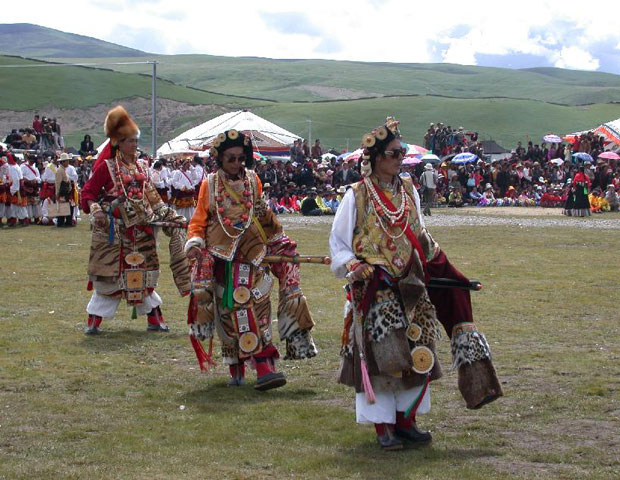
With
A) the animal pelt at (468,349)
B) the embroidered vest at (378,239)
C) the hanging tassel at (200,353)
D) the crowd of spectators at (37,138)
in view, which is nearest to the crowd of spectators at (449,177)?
the crowd of spectators at (37,138)

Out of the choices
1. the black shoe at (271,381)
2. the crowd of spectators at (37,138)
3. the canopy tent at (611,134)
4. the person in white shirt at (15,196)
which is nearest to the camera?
the black shoe at (271,381)

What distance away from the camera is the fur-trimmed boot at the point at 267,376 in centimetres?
741

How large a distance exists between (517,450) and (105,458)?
2.22 metres

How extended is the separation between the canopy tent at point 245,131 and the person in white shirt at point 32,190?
36.7ft

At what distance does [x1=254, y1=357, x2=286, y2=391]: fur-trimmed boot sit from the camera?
741 cm

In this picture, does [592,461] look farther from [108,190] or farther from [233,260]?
[108,190]

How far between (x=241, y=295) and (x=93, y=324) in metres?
2.77

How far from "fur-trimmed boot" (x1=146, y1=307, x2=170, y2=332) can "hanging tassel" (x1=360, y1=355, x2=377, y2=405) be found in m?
4.43

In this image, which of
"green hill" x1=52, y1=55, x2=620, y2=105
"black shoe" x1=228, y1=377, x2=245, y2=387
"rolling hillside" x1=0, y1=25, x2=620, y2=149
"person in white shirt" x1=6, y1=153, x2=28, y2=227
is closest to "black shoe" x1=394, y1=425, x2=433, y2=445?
"black shoe" x1=228, y1=377, x2=245, y2=387

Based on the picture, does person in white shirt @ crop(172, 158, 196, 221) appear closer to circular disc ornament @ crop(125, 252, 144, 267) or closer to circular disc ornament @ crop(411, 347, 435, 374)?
circular disc ornament @ crop(125, 252, 144, 267)

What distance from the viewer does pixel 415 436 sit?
19.7 ft

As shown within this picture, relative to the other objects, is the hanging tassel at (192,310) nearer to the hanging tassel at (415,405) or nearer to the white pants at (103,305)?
the hanging tassel at (415,405)

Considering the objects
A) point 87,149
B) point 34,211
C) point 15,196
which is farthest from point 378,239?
point 87,149

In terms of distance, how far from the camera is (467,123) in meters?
71.2
